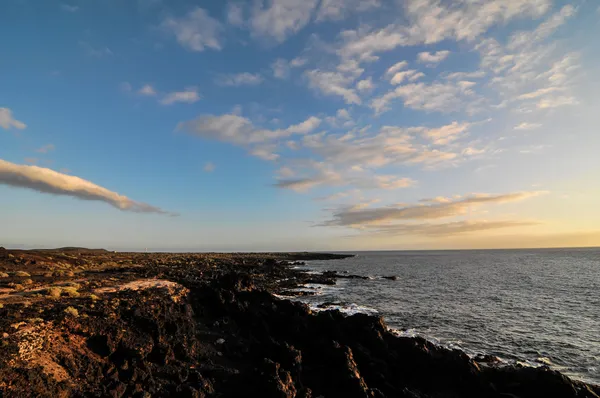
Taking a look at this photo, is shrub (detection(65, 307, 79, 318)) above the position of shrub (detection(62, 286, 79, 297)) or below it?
below

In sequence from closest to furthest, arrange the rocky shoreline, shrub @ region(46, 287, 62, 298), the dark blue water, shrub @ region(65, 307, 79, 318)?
the rocky shoreline < shrub @ region(65, 307, 79, 318) < shrub @ region(46, 287, 62, 298) < the dark blue water

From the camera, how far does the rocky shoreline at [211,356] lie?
15.7 m

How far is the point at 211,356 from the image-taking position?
22.2 metres

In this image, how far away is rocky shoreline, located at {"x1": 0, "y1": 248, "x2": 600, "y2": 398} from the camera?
15.7 meters

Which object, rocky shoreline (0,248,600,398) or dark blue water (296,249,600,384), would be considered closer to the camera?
rocky shoreline (0,248,600,398)

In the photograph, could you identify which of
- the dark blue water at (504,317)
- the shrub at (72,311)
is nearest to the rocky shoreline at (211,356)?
the shrub at (72,311)

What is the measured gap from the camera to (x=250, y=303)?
1267 inches

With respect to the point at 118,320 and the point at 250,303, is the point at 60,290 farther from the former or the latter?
the point at 250,303

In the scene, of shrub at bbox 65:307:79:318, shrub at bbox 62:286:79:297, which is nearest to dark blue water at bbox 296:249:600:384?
shrub at bbox 65:307:79:318

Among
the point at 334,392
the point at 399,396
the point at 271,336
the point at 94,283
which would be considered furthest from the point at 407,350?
the point at 94,283

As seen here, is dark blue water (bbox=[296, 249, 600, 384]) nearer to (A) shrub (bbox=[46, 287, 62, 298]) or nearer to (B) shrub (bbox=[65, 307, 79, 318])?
(B) shrub (bbox=[65, 307, 79, 318])

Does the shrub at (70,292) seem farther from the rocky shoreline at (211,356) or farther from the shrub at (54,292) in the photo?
the shrub at (54,292)

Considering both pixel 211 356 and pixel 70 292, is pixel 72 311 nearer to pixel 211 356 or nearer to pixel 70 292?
pixel 70 292

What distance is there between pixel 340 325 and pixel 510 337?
18.4 meters
